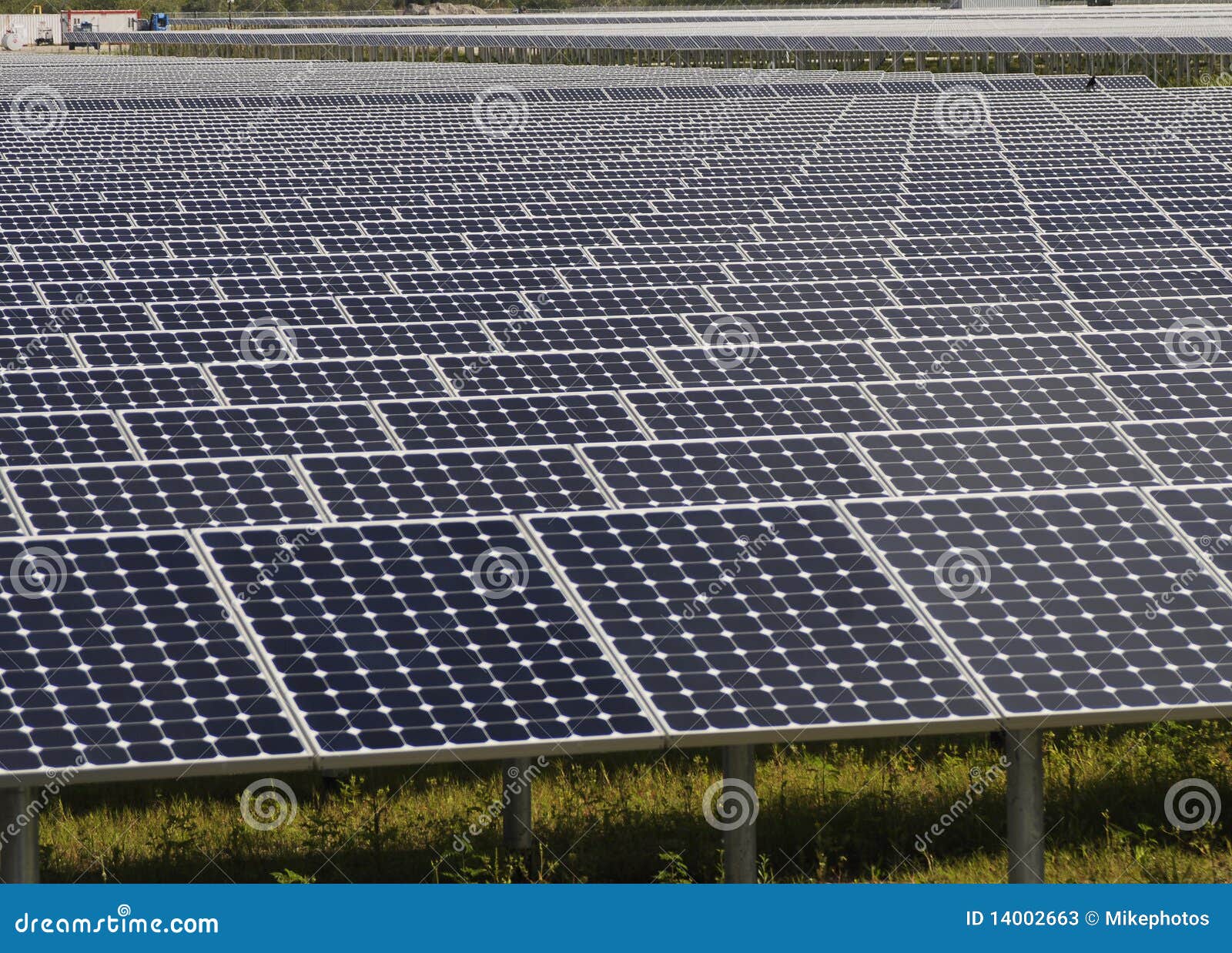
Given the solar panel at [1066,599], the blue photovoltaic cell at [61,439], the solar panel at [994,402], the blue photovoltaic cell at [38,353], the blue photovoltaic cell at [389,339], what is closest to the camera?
the solar panel at [1066,599]

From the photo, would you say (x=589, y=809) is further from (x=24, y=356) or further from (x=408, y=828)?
(x=24, y=356)

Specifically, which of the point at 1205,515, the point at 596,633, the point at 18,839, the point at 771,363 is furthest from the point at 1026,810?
the point at 771,363

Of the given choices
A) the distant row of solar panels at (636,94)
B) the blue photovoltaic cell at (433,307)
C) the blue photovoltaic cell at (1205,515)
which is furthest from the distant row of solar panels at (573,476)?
the distant row of solar panels at (636,94)

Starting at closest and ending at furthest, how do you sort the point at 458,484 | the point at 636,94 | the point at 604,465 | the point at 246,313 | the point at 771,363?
the point at 458,484
the point at 604,465
the point at 771,363
the point at 246,313
the point at 636,94

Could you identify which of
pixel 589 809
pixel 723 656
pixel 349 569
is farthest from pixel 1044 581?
pixel 589 809

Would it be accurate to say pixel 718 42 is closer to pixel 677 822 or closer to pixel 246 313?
pixel 246 313

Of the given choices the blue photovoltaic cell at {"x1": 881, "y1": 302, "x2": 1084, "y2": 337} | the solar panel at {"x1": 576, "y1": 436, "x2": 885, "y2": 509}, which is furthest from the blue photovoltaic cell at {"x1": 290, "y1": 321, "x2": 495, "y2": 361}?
the solar panel at {"x1": 576, "y1": 436, "x2": 885, "y2": 509}

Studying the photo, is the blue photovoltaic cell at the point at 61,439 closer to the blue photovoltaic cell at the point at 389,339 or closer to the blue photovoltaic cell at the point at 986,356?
the blue photovoltaic cell at the point at 389,339
